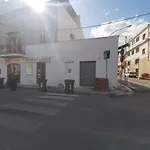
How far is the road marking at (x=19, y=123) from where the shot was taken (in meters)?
4.40

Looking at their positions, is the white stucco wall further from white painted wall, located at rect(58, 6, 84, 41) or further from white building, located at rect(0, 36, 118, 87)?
white painted wall, located at rect(58, 6, 84, 41)

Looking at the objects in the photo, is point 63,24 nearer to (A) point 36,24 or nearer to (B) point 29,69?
(A) point 36,24

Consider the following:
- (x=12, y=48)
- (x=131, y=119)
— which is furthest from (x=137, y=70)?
(x=131, y=119)

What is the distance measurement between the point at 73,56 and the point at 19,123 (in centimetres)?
1034

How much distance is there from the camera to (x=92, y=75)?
45.5 feet

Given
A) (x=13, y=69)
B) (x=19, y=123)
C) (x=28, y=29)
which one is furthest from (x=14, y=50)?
(x=19, y=123)

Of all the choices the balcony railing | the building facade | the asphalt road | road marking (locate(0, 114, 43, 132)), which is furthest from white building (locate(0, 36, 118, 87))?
road marking (locate(0, 114, 43, 132))

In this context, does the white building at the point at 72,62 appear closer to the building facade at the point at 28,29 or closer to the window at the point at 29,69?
the window at the point at 29,69

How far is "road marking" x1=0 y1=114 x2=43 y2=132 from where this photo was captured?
14.4 feet

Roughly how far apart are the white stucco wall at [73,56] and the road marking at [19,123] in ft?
30.7

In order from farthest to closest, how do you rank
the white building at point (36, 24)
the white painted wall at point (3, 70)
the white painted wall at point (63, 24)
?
the white painted wall at point (63, 24) → the white painted wall at point (3, 70) → the white building at point (36, 24)

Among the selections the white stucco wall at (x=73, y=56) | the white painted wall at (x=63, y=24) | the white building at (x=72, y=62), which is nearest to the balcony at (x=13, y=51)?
the white building at (x=72, y=62)

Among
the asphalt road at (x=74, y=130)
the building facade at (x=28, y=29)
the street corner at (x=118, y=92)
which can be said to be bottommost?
the asphalt road at (x=74, y=130)

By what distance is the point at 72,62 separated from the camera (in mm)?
14508
